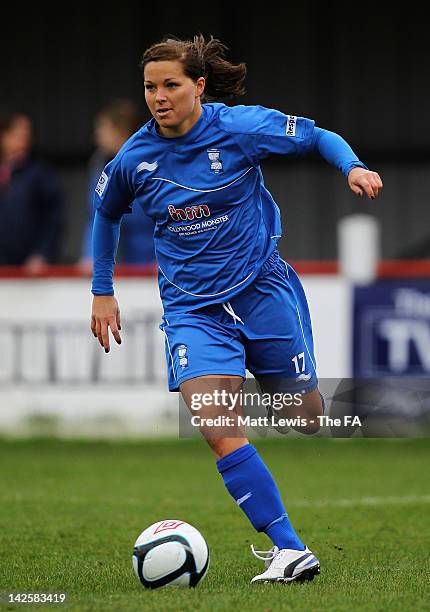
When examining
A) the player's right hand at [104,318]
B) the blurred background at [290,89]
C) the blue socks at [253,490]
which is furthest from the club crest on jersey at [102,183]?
the blurred background at [290,89]

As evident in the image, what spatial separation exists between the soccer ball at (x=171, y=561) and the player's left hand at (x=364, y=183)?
1479mm

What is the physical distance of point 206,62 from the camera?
A: 5.51 metres

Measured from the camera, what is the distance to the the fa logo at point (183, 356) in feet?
17.5

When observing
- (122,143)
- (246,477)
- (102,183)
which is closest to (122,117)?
(122,143)

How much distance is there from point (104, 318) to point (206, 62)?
1.12 meters

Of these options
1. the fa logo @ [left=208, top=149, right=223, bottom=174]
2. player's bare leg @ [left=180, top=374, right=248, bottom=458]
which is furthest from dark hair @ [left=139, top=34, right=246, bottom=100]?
player's bare leg @ [left=180, top=374, right=248, bottom=458]

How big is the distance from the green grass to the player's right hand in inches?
38.0

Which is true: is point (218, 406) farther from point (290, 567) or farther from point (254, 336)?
point (290, 567)

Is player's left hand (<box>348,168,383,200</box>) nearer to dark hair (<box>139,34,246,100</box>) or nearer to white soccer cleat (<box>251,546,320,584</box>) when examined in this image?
dark hair (<box>139,34,246,100</box>)

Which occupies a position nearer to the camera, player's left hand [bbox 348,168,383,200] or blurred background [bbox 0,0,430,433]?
player's left hand [bbox 348,168,383,200]

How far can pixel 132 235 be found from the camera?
1042 cm

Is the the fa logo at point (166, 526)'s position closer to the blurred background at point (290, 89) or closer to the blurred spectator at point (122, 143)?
the blurred spectator at point (122, 143)

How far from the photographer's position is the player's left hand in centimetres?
493

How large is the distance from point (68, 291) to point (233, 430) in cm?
557
